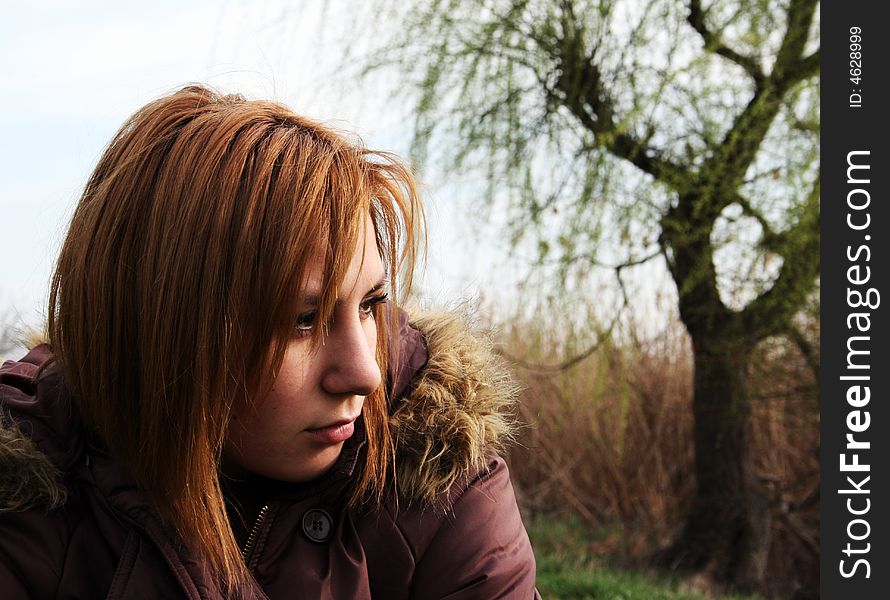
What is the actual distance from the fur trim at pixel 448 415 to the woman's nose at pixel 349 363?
242 millimetres

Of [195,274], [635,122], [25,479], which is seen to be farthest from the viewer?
[635,122]

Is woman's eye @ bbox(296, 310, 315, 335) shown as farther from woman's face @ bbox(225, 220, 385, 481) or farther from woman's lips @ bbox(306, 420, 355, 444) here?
woman's lips @ bbox(306, 420, 355, 444)

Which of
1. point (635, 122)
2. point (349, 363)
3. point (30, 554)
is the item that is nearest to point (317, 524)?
point (349, 363)

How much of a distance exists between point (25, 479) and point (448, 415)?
697 mm

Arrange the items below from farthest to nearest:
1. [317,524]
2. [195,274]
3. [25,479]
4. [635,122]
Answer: [635,122] < [317,524] < [25,479] < [195,274]

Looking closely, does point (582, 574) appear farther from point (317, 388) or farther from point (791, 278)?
point (317, 388)

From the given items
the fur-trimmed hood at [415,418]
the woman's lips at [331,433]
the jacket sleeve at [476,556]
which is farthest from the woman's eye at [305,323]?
the jacket sleeve at [476,556]

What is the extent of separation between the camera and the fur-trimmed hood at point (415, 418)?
1568 millimetres

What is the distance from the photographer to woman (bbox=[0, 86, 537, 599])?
57.3 inches

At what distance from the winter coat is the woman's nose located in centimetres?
19

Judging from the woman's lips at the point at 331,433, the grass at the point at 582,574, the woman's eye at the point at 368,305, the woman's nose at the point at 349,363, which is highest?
the woman's eye at the point at 368,305

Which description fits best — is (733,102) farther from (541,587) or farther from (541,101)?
(541,587)

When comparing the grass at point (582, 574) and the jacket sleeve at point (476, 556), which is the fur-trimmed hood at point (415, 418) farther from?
the grass at point (582, 574)

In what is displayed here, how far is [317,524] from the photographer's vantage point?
1651 mm
